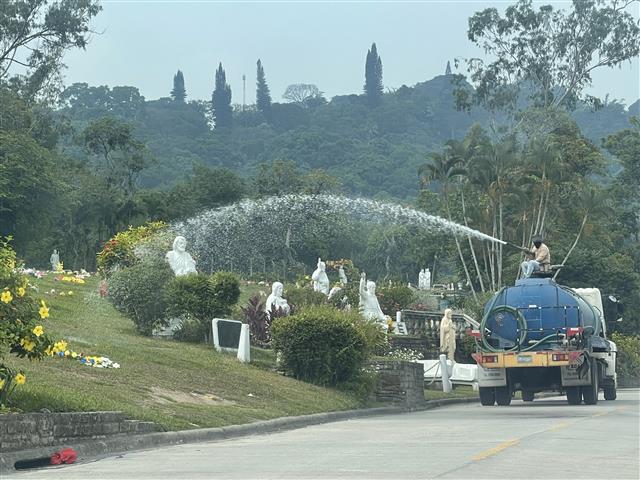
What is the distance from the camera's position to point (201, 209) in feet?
280

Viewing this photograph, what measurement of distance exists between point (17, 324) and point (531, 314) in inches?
614

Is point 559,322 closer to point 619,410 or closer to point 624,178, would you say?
point 619,410

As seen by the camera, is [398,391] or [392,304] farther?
[392,304]

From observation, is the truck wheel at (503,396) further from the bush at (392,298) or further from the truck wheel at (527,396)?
the bush at (392,298)

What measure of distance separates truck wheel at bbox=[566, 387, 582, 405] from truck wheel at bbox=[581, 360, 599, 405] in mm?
146

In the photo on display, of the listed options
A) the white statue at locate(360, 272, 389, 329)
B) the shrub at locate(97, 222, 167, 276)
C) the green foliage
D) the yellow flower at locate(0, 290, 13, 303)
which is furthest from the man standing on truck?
the green foliage

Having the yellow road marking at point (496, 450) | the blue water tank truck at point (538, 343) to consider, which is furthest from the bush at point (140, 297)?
the yellow road marking at point (496, 450)

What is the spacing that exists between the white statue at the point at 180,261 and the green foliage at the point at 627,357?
110ft

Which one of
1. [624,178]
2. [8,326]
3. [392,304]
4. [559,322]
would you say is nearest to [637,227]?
[624,178]

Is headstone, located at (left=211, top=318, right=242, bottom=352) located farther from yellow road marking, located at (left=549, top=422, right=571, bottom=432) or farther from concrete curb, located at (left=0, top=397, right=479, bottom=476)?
yellow road marking, located at (left=549, top=422, right=571, bottom=432)

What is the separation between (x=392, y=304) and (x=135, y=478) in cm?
3824

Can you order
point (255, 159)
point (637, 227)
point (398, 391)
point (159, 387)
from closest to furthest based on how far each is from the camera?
point (159, 387) < point (398, 391) < point (637, 227) < point (255, 159)

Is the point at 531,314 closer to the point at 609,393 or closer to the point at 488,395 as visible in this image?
the point at 488,395

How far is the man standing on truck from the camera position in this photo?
30797 mm
